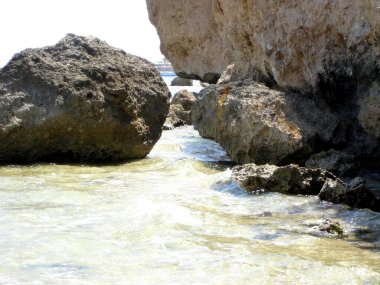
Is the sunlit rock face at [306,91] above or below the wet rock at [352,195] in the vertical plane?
above

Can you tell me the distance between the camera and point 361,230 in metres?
4.61

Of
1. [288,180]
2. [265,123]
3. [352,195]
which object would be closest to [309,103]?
[265,123]

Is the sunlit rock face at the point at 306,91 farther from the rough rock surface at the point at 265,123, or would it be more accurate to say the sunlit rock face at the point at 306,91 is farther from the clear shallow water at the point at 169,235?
the clear shallow water at the point at 169,235

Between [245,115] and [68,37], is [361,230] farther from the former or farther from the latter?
[68,37]

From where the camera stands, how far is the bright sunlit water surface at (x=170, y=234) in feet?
11.3

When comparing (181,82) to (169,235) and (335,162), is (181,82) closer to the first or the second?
(335,162)

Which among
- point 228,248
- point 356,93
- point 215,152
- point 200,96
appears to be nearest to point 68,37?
point 200,96

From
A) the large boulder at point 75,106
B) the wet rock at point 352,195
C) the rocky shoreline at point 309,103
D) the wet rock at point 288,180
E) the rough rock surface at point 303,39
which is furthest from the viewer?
the large boulder at point 75,106

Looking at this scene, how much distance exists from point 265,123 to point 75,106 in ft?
8.43

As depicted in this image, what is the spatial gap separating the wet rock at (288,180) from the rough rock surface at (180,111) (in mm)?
7909

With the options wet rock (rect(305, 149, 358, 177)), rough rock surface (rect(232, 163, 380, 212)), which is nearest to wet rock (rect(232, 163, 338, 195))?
rough rock surface (rect(232, 163, 380, 212))

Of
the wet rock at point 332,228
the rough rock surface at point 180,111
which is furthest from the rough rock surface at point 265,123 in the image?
the rough rock surface at point 180,111

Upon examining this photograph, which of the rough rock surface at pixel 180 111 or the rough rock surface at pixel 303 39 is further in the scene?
the rough rock surface at pixel 180 111

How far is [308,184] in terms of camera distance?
5.99m
